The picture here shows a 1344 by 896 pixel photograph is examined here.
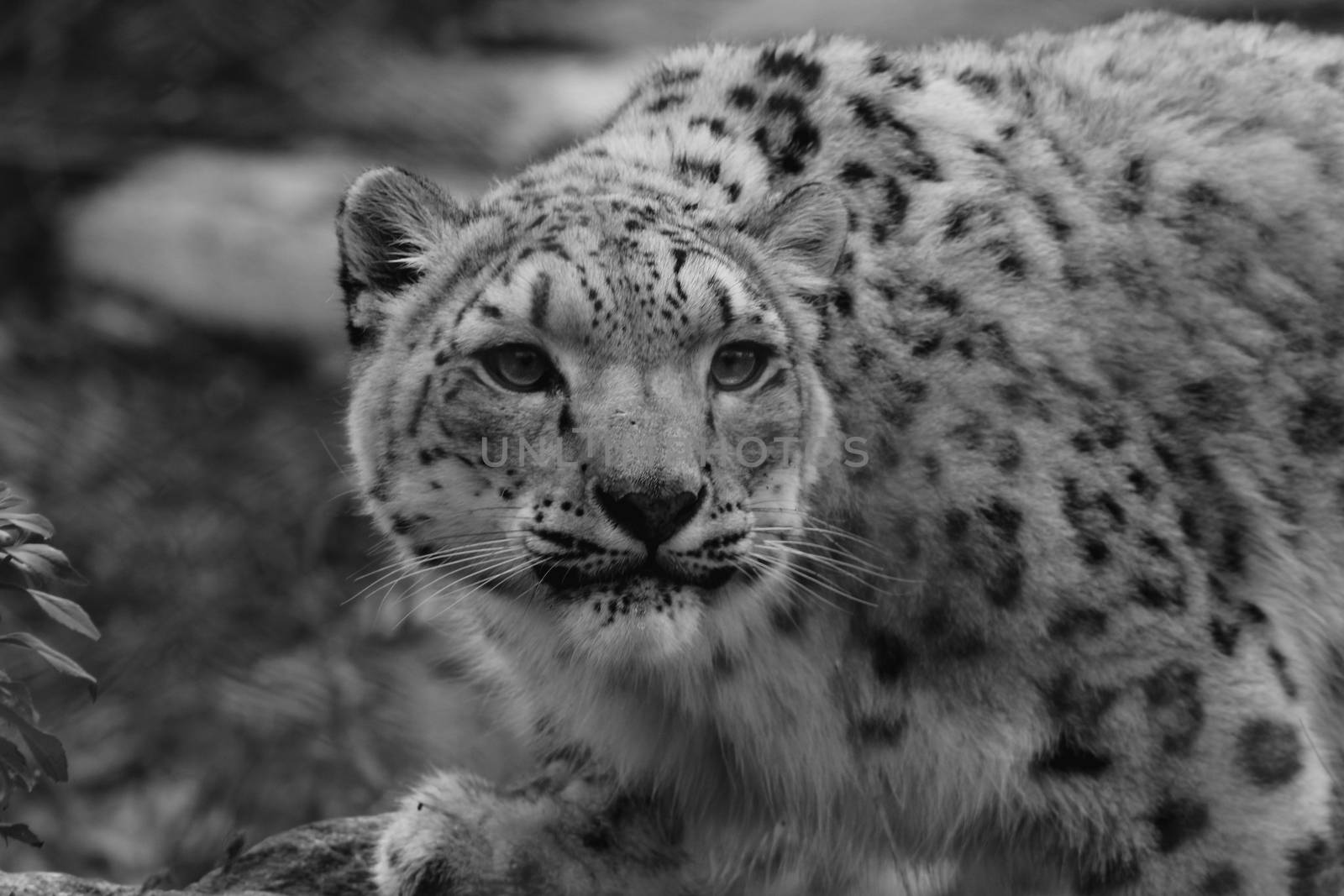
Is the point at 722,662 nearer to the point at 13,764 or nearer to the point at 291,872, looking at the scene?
the point at 291,872

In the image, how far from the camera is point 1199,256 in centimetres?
552

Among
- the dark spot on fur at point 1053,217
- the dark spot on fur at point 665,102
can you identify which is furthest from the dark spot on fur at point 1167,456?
the dark spot on fur at point 665,102

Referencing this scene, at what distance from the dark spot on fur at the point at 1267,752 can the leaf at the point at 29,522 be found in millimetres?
3155

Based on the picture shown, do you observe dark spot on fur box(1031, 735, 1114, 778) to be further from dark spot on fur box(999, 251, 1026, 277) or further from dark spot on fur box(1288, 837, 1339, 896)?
dark spot on fur box(999, 251, 1026, 277)

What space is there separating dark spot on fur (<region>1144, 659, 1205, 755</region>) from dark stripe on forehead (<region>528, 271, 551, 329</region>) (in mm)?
1906

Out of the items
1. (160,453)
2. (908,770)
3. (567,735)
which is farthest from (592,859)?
(160,453)

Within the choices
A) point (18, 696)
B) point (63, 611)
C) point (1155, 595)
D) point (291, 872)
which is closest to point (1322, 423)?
point (1155, 595)

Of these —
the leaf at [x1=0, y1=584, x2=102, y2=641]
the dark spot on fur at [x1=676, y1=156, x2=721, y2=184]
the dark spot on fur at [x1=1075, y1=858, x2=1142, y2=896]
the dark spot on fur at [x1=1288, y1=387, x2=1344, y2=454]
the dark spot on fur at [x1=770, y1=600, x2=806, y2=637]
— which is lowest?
the dark spot on fur at [x1=1075, y1=858, x2=1142, y2=896]

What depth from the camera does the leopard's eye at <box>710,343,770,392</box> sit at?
4676 millimetres

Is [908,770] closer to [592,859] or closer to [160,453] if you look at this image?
[592,859]

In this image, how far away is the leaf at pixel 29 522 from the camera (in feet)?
13.6

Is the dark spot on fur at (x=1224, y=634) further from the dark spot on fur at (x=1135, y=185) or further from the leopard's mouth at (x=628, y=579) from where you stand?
the leopard's mouth at (x=628, y=579)

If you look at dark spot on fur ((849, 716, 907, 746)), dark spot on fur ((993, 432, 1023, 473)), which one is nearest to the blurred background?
dark spot on fur ((849, 716, 907, 746))

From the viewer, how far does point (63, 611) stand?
4238mm
